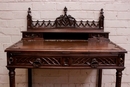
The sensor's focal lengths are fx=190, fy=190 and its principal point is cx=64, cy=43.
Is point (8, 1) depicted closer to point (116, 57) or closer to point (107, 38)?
point (107, 38)

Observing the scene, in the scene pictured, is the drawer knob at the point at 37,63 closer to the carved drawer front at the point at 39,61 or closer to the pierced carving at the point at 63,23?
the carved drawer front at the point at 39,61

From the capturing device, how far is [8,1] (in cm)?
181

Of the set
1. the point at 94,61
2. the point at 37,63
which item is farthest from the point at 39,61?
the point at 94,61

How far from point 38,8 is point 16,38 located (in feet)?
1.20

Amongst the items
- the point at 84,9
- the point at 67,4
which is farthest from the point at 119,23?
the point at 67,4

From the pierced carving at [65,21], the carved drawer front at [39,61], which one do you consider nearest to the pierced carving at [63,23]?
the pierced carving at [65,21]

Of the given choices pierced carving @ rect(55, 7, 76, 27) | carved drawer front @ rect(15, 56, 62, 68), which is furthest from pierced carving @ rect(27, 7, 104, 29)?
carved drawer front @ rect(15, 56, 62, 68)

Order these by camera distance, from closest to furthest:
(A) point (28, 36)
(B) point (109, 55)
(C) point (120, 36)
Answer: (B) point (109, 55)
(A) point (28, 36)
(C) point (120, 36)

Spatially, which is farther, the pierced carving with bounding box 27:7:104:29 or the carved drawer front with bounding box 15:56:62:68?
the pierced carving with bounding box 27:7:104:29

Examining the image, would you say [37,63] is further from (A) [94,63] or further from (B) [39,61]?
(A) [94,63]

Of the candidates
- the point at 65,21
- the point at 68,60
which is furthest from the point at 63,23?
the point at 68,60

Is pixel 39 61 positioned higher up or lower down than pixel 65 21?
lower down

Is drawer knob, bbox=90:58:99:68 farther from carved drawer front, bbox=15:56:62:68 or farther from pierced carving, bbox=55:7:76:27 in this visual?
pierced carving, bbox=55:7:76:27

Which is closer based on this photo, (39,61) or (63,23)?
(39,61)
